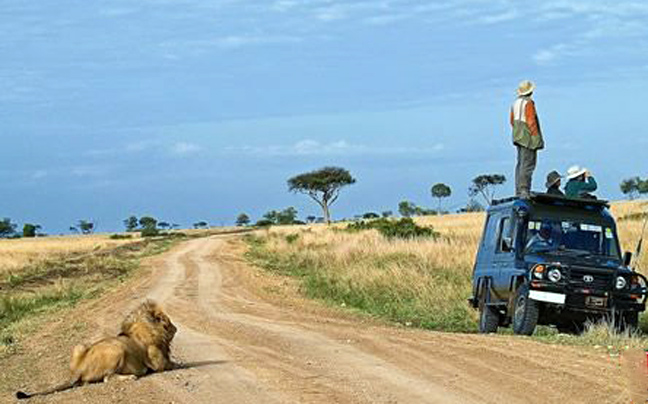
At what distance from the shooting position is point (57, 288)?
93.8 ft

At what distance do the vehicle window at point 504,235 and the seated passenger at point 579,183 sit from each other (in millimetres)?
1398

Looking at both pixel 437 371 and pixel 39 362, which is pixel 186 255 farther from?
pixel 437 371

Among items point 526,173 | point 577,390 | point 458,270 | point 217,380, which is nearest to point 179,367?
point 217,380

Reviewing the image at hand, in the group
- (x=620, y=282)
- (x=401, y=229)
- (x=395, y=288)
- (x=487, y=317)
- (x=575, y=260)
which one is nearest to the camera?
(x=620, y=282)

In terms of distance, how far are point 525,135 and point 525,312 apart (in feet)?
10.1

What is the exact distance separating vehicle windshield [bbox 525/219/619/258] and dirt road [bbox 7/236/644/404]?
200cm

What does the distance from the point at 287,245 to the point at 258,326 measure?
3079 cm

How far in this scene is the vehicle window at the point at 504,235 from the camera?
1493 centimetres

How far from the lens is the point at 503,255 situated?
15.2 m

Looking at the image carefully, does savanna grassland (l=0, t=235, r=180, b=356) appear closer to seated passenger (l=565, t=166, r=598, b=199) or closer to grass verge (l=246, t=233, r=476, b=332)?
grass verge (l=246, t=233, r=476, b=332)

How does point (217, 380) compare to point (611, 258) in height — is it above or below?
below

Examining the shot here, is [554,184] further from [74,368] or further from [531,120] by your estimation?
[74,368]

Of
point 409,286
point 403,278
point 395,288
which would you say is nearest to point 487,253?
point 409,286

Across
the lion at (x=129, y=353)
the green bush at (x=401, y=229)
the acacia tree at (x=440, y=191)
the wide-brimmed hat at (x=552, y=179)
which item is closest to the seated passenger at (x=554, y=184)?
the wide-brimmed hat at (x=552, y=179)
